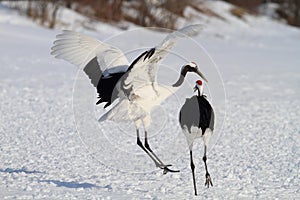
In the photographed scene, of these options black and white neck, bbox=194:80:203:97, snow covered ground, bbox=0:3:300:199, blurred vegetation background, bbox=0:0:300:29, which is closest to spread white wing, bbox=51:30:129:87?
snow covered ground, bbox=0:3:300:199

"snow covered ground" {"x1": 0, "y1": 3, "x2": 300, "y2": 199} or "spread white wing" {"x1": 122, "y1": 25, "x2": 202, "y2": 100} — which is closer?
"spread white wing" {"x1": 122, "y1": 25, "x2": 202, "y2": 100}

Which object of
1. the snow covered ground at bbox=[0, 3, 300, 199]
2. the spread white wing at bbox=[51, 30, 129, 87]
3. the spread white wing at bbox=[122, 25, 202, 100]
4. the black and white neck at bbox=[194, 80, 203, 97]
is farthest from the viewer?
the snow covered ground at bbox=[0, 3, 300, 199]

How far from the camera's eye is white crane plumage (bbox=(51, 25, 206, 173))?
313 cm

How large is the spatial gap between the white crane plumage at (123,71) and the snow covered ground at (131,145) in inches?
8.1

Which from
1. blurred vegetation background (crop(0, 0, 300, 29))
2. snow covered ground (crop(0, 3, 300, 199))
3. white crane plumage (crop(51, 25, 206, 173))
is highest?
white crane plumage (crop(51, 25, 206, 173))

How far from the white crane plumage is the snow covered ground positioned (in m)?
0.21

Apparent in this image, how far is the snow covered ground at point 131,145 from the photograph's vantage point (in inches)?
163

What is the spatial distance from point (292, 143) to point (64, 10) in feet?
63.3

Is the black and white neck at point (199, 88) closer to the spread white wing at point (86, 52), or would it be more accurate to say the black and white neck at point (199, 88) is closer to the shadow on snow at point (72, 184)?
the spread white wing at point (86, 52)

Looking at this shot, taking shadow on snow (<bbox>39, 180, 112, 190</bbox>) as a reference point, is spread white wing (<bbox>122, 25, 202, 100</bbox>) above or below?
above

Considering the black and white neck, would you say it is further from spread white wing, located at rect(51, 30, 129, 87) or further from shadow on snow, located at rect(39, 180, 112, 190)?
shadow on snow, located at rect(39, 180, 112, 190)

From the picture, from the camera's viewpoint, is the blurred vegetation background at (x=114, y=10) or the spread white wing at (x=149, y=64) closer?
the spread white wing at (x=149, y=64)

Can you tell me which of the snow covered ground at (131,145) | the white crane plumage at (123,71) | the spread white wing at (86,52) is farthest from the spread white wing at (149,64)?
the spread white wing at (86,52)

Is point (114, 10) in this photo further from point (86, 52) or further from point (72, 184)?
point (86, 52)
